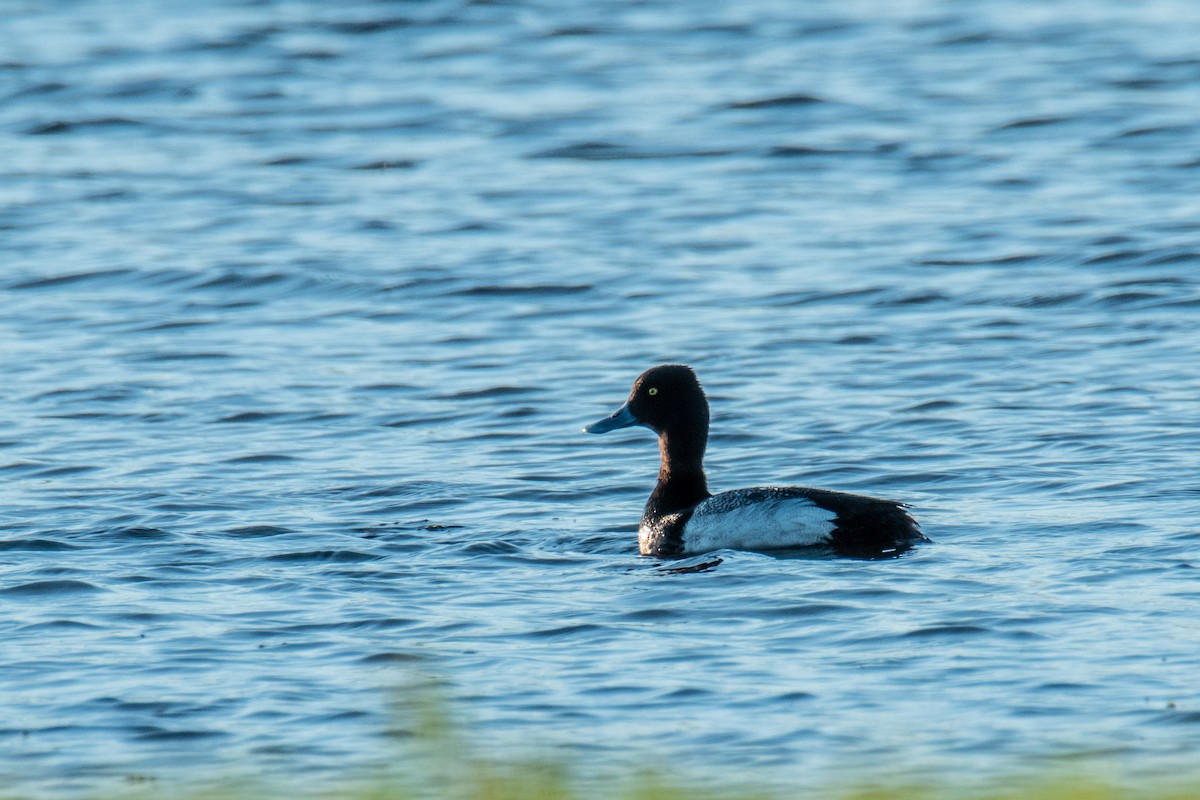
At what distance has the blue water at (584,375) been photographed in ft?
32.5

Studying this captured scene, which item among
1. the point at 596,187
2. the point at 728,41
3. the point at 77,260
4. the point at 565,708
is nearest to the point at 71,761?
the point at 565,708

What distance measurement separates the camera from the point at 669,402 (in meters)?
13.9

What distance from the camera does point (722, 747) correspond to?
30.4 ft

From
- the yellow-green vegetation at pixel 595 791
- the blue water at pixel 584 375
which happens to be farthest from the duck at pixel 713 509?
the yellow-green vegetation at pixel 595 791

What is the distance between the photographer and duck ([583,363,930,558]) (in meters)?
12.3

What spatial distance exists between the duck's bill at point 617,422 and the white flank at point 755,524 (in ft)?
3.45

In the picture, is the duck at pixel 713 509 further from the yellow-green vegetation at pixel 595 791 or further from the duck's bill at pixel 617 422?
the yellow-green vegetation at pixel 595 791

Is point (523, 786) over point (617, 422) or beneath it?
over

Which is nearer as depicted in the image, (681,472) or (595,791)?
(595,791)

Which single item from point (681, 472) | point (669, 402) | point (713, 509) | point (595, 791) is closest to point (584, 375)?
point (669, 402)

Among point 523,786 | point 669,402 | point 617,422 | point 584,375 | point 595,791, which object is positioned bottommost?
point 584,375

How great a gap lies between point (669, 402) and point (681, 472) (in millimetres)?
489

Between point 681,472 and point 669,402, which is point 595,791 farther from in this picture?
point 669,402

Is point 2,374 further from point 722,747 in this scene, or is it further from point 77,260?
point 722,747
